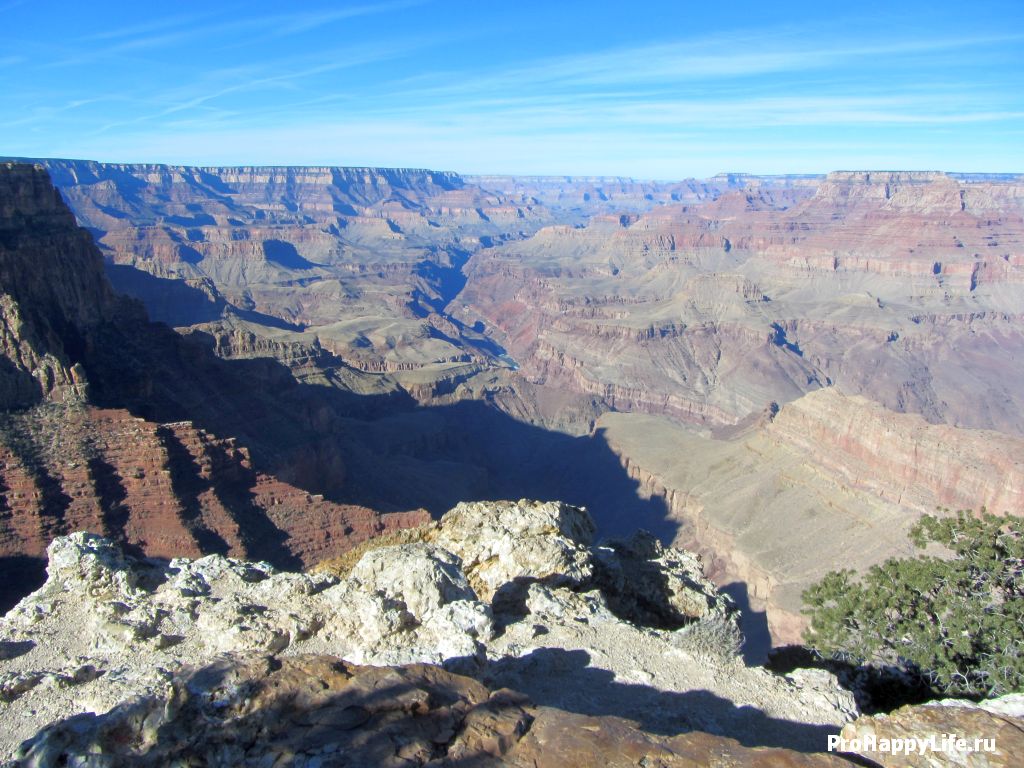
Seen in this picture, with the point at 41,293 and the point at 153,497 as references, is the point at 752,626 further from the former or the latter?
the point at 41,293

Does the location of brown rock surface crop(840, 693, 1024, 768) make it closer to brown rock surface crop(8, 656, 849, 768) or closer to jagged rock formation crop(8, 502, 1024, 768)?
jagged rock formation crop(8, 502, 1024, 768)

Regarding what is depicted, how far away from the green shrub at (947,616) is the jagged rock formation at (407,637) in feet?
12.4

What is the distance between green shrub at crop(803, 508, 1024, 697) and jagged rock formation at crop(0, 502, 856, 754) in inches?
148

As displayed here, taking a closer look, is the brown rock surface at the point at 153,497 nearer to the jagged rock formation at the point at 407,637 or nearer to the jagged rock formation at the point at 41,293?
the jagged rock formation at the point at 41,293

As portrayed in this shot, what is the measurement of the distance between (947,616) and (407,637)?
13318 millimetres

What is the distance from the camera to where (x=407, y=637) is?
1230cm

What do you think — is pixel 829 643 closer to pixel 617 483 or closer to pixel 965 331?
pixel 617 483

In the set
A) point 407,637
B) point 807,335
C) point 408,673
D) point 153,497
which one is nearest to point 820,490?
point 153,497

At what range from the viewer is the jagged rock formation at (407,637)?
1094 centimetres

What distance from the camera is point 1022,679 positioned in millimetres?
14750

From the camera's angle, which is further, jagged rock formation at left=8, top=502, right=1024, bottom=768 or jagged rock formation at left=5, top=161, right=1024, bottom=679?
jagged rock formation at left=5, top=161, right=1024, bottom=679

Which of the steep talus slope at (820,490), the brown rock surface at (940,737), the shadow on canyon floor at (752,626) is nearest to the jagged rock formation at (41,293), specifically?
the brown rock surface at (940,737)

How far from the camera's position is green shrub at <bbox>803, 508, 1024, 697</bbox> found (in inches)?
603

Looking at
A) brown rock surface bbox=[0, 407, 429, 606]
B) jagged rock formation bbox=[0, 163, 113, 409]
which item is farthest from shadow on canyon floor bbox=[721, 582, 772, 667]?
jagged rock formation bbox=[0, 163, 113, 409]
